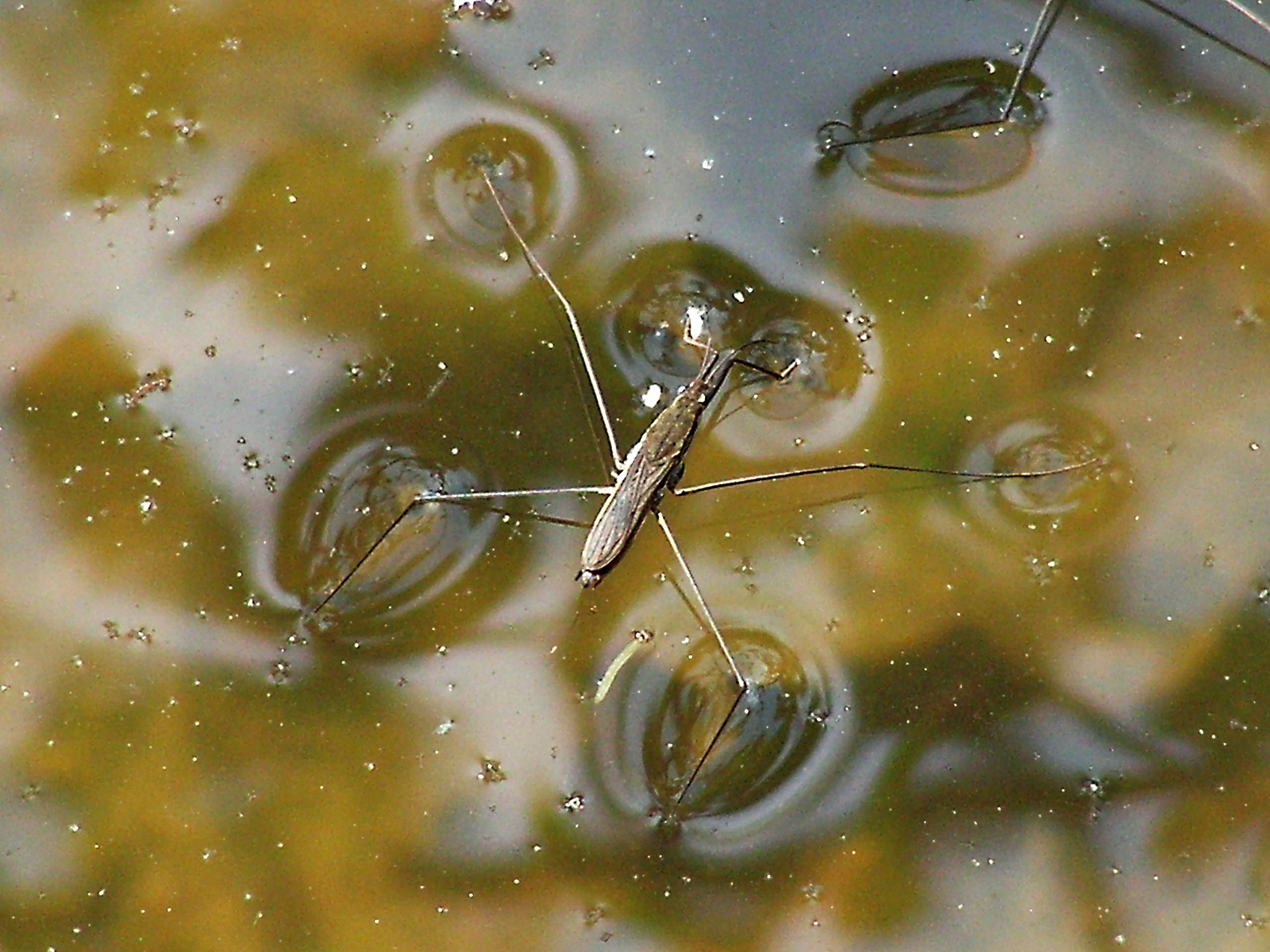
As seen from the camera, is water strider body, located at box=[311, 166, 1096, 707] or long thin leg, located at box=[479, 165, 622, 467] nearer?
water strider body, located at box=[311, 166, 1096, 707]

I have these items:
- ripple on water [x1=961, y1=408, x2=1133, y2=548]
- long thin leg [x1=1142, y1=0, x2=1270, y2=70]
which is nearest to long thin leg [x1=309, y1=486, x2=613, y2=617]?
ripple on water [x1=961, y1=408, x2=1133, y2=548]

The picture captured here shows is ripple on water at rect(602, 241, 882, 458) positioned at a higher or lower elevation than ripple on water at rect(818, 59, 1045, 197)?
lower

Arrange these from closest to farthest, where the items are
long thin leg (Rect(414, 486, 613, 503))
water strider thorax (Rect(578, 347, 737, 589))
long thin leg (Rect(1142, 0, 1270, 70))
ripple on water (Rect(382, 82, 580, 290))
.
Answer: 1. water strider thorax (Rect(578, 347, 737, 589))
2. long thin leg (Rect(414, 486, 613, 503))
3. ripple on water (Rect(382, 82, 580, 290))
4. long thin leg (Rect(1142, 0, 1270, 70))

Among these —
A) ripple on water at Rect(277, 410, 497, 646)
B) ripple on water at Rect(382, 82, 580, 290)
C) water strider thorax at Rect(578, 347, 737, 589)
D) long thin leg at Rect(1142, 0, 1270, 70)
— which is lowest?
ripple on water at Rect(277, 410, 497, 646)

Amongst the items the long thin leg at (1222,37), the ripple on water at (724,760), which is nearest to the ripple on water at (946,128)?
the long thin leg at (1222,37)

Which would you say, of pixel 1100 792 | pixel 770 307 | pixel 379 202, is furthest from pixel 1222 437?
pixel 379 202

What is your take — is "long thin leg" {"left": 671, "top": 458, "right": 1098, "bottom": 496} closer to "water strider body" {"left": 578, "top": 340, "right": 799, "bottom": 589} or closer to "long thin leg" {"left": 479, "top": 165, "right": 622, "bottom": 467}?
"water strider body" {"left": 578, "top": 340, "right": 799, "bottom": 589}
